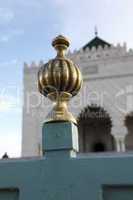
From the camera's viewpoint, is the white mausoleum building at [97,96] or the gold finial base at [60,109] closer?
the gold finial base at [60,109]

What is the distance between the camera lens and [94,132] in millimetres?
15828

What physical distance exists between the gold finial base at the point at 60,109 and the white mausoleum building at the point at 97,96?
10748 millimetres

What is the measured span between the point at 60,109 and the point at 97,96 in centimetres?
1132

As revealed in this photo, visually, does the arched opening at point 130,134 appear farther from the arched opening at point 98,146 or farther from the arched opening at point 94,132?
the arched opening at point 98,146

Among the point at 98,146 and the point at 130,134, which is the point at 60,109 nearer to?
the point at 130,134

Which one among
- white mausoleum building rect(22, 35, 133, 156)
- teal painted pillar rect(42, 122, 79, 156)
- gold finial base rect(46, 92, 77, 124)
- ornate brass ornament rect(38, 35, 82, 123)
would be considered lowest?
teal painted pillar rect(42, 122, 79, 156)

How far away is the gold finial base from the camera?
196 cm

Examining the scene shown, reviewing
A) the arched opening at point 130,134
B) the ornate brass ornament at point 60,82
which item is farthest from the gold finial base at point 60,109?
the arched opening at point 130,134

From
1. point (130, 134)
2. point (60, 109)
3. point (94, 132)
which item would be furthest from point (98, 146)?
point (60, 109)

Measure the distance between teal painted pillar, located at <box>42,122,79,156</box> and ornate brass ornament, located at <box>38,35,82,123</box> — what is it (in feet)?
0.18

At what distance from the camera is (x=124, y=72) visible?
13258 millimetres

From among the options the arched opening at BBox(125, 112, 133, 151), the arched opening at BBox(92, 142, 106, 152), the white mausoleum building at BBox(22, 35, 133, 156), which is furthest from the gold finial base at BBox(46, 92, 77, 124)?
the arched opening at BBox(92, 142, 106, 152)

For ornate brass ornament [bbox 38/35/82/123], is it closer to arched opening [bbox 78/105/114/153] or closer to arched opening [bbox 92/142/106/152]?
arched opening [bbox 78/105/114/153]

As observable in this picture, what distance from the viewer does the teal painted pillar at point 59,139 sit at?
188 cm
